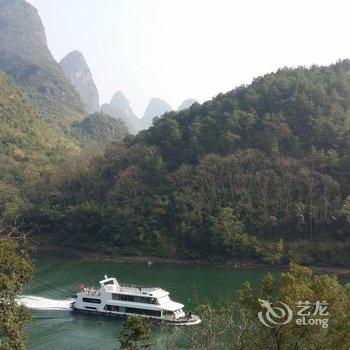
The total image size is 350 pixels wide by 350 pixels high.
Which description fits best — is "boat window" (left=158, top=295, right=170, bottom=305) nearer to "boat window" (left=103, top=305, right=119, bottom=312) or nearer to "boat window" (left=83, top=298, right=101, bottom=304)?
"boat window" (left=103, top=305, right=119, bottom=312)

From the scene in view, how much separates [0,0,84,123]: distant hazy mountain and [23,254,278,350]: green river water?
6812 centimetres

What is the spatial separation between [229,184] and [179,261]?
8.54m

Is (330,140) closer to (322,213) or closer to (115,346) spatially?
(322,213)

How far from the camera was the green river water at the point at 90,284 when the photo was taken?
79.0 ft

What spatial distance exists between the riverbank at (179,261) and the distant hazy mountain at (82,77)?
129 meters

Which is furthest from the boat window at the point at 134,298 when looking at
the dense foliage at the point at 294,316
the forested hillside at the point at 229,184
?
the forested hillside at the point at 229,184

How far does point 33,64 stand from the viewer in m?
118

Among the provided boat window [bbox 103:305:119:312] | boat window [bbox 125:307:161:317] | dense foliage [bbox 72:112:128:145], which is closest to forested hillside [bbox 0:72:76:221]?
dense foliage [bbox 72:112:128:145]

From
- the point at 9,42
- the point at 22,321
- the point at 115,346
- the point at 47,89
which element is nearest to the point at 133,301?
the point at 115,346

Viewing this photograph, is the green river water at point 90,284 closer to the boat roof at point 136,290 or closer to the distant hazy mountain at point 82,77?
the boat roof at point 136,290

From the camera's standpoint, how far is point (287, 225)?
41.7 meters

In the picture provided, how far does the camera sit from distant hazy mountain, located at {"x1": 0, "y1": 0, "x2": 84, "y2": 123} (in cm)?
10975

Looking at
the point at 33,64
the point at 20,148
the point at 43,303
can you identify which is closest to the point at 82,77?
the point at 33,64

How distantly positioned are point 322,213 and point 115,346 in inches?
941
